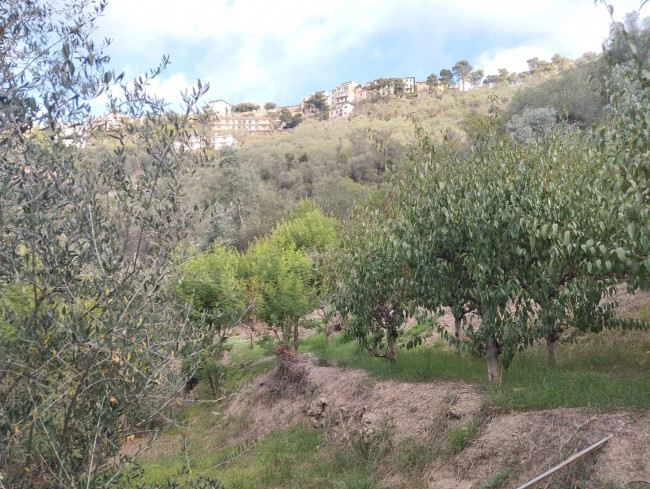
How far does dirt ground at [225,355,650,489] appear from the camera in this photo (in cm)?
584

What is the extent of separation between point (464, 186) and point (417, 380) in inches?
154

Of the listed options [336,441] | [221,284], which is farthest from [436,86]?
[336,441]

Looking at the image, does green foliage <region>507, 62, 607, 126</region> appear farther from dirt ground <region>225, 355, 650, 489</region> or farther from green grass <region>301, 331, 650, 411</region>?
dirt ground <region>225, 355, 650, 489</region>

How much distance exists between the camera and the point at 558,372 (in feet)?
27.0

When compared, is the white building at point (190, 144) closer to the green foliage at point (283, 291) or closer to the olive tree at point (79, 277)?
the olive tree at point (79, 277)

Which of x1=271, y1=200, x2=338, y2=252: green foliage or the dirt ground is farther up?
x1=271, y1=200, x2=338, y2=252: green foliage

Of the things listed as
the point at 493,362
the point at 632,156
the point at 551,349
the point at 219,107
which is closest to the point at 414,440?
the point at 493,362

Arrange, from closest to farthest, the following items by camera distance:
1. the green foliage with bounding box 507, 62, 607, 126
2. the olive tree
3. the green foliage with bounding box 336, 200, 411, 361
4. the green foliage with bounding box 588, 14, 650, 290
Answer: the olive tree → the green foliage with bounding box 588, 14, 650, 290 → the green foliage with bounding box 336, 200, 411, 361 → the green foliage with bounding box 507, 62, 607, 126

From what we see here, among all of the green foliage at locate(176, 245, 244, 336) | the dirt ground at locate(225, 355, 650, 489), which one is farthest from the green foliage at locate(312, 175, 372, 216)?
the dirt ground at locate(225, 355, 650, 489)

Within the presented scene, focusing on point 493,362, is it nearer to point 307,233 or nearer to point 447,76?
point 307,233

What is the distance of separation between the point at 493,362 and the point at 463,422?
47.2 inches

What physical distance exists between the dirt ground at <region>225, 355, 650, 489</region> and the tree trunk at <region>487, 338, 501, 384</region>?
16.2 inches

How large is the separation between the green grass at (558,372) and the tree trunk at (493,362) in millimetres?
132

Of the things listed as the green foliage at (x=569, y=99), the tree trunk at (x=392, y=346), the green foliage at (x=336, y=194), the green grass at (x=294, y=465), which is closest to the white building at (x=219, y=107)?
the green grass at (x=294, y=465)
